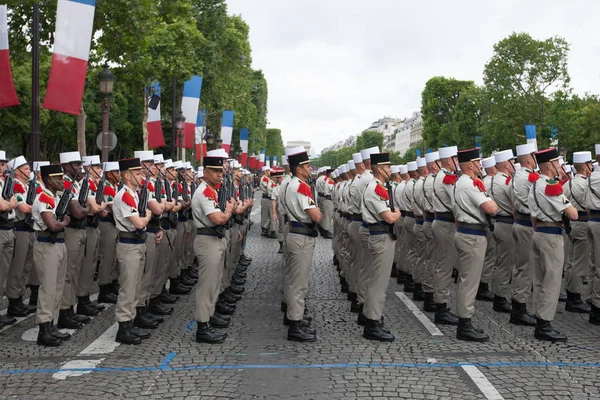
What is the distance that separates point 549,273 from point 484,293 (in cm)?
268

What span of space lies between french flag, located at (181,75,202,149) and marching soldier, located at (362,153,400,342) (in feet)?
65.0

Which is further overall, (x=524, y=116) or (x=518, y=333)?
(x=524, y=116)

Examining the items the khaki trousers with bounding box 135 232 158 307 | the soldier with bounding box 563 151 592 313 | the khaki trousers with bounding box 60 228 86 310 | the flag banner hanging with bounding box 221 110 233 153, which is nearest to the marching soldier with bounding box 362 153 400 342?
the khaki trousers with bounding box 135 232 158 307

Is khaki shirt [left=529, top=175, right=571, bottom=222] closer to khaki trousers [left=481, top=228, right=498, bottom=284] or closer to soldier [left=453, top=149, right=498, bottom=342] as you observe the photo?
soldier [left=453, top=149, right=498, bottom=342]

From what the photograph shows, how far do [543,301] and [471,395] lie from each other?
102 inches

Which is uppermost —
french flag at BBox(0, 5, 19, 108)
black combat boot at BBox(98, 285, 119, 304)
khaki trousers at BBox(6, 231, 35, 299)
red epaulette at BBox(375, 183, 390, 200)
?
french flag at BBox(0, 5, 19, 108)

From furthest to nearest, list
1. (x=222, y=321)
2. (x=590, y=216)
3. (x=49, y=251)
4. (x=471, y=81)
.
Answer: (x=471, y=81) < (x=590, y=216) < (x=222, y=321) < (x=49, y=251)

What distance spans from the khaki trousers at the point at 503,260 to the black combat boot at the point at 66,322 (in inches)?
229

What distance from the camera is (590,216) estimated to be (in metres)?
9.02

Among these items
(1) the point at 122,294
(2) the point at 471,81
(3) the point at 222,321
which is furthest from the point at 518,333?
(2) the point at 471,81

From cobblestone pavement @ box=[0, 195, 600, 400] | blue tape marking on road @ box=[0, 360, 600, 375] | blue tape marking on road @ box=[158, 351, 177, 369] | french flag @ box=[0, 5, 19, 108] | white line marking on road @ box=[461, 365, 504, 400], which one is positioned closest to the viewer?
white line marking on road @ box=[461, 365, 504, 400]

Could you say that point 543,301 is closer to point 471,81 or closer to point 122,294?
point 122,294

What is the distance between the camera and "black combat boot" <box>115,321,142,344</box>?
755 centimetres

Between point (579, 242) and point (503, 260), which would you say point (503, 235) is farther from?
point (579, 242)
